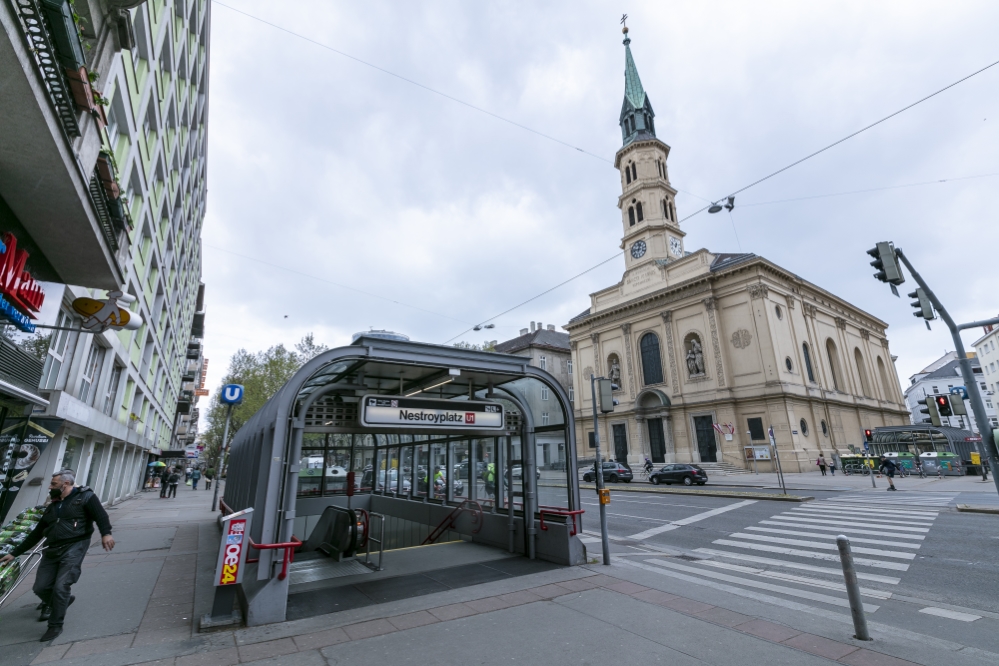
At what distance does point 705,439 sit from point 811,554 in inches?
1335

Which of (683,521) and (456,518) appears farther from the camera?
(683,521)

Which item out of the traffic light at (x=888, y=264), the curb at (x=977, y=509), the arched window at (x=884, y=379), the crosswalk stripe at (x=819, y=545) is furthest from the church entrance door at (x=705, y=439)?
the traffic light at (x=888, y=264)

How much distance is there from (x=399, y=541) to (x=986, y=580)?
501 inches

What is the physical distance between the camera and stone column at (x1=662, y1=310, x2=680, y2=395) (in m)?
44.8

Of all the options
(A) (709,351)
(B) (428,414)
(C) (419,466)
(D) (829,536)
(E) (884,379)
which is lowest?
(D) (829,536)

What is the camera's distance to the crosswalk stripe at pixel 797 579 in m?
7.43

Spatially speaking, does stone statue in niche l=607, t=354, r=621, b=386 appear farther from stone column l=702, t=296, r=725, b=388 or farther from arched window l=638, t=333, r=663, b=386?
stone column l=702, t=296, r=725, b=388

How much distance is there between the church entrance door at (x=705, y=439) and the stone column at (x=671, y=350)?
A: 3.34m

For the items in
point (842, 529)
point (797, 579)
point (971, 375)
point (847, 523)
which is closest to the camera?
point (797, 579)

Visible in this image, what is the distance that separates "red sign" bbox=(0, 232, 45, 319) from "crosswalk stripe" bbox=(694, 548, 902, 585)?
44.5 feet

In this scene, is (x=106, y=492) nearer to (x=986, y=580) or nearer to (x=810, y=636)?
(x=810, y=636)

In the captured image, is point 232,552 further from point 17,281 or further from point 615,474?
point 615,474

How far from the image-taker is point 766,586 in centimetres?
783

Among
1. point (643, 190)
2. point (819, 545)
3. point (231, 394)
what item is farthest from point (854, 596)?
point (643, 190)
